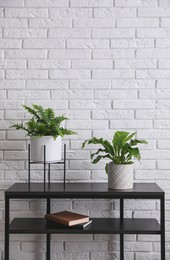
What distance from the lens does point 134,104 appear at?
82.4 inches

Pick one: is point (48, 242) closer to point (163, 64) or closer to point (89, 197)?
point (89, 197)

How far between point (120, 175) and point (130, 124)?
1.25 feet

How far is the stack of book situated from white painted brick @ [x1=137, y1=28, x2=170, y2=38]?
3.59 ft

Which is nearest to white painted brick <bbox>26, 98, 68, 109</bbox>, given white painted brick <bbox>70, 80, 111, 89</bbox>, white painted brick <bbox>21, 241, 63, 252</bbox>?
white painted brick <bbox>70, 80, 111, 89</bbox>

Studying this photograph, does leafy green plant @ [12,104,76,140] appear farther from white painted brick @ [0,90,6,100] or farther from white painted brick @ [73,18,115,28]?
white painted brick @ [73,18,115,28]

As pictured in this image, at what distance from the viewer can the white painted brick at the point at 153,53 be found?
6.82ft

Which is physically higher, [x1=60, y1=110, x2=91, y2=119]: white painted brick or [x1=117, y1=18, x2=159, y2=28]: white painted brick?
[x1=117, y1=18, x2=159, y2=28]: white painted brick

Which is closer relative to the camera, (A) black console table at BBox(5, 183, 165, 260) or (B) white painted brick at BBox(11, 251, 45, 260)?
(A) black console table at BBox(5, 183, 165, 260)

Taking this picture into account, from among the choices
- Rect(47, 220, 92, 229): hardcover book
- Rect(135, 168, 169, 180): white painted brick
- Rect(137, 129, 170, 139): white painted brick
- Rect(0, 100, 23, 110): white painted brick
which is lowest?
Rect(47, 220, 92, 229): hardcover book

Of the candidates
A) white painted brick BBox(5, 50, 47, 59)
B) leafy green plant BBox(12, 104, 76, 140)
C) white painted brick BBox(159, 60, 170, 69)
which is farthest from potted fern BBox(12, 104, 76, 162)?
white painted brick BBox(159, 60, 170, 69)

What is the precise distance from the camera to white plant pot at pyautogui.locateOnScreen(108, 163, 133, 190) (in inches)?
72.2

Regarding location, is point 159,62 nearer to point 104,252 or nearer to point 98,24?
point 98,24

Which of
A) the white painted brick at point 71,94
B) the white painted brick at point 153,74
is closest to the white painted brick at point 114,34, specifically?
the white painted brick at point 153,74

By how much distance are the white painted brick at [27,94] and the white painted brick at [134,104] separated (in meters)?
0.42
